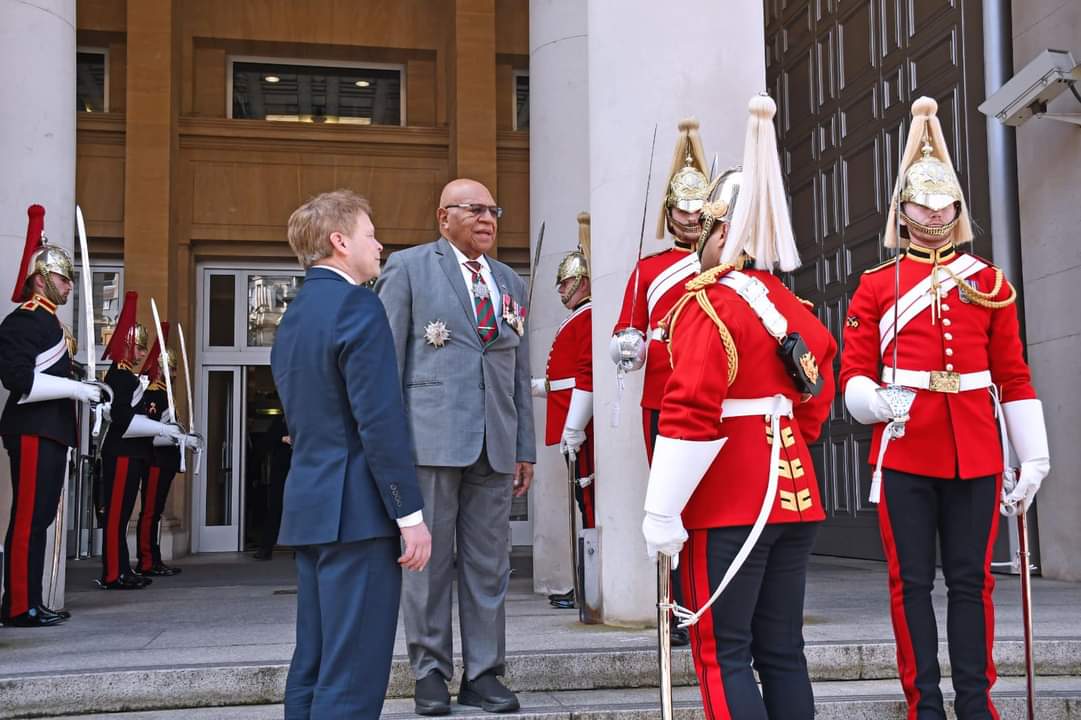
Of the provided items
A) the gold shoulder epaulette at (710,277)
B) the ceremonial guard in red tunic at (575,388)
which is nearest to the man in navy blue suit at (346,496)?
the gold shoulder epaulette at (710,277)

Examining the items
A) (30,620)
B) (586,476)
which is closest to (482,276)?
(586,476)

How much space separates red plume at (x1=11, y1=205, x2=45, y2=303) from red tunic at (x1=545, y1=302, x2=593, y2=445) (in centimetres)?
312

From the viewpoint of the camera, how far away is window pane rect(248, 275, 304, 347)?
1394 cm

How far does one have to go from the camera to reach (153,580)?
10.2 m

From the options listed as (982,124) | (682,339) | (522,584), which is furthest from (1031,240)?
(682,339)

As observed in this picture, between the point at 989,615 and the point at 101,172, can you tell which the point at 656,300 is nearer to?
the point at 989,615

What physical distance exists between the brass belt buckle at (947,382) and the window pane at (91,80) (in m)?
11.8

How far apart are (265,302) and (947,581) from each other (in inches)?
431

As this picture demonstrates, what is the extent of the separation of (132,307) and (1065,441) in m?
6.63

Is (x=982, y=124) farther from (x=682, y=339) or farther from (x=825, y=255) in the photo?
(x=682, y=339)

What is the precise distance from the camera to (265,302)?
14.0 m

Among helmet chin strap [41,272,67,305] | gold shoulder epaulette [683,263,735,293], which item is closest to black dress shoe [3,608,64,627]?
helmet chin strap [41,272,67,305]

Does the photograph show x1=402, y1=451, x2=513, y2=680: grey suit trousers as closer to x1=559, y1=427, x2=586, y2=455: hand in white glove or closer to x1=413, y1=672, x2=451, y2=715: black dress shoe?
x1=413, y1=672, x2=451, y2=715: black dress shoe

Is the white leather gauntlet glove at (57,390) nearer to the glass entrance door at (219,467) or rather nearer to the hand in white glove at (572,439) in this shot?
the hand in white glove at (572,439)
